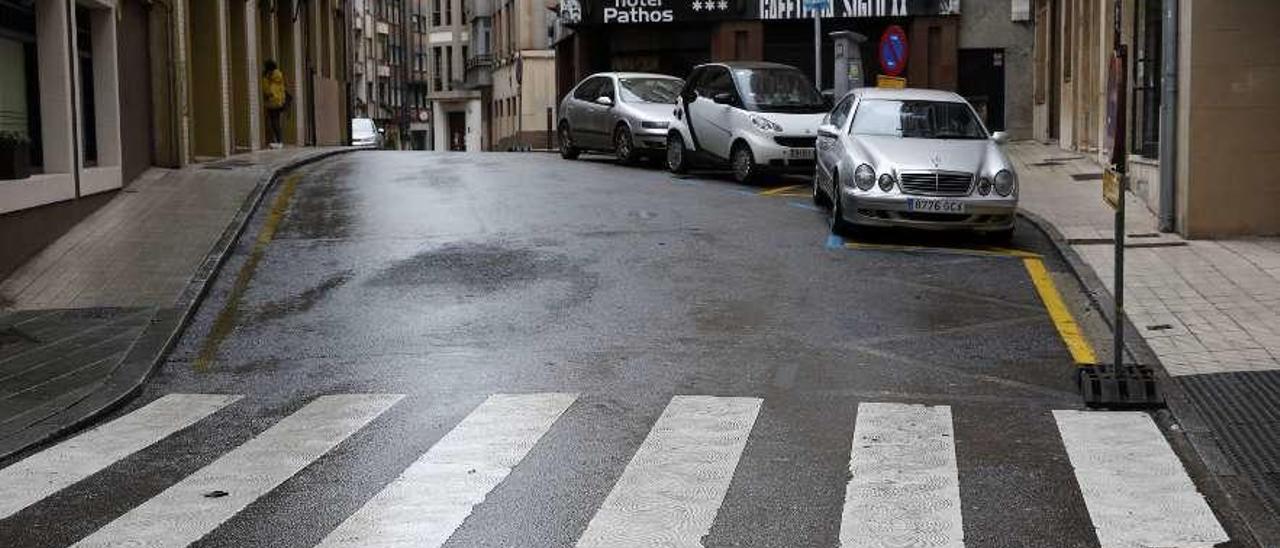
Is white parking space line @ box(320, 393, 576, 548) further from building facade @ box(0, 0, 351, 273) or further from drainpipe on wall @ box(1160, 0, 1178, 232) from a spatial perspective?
drainpipe on wall @ box(1160, 0, 1178, 232)

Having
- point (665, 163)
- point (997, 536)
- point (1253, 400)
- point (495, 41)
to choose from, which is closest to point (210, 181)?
point (665, 163)

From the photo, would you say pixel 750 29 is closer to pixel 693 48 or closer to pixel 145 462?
pixel 693 48

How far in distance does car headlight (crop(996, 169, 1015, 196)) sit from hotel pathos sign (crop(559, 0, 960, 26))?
69.8 ft

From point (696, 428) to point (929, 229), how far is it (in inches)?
314

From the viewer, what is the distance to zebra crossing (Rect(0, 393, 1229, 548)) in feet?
20.3

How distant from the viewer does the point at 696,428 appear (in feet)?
26.9

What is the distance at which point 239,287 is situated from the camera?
13.5m

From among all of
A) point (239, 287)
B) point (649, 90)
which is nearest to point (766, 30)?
point (649, 90)

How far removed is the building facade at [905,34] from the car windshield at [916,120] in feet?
63.4

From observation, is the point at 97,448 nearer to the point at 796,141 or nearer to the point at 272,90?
the point at 796,141

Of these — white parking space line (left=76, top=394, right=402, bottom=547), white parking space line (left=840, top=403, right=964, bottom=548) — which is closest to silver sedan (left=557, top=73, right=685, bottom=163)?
white parking space line (left=76, top=394, right=402, bottom=547)

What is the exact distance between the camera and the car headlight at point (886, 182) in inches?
613

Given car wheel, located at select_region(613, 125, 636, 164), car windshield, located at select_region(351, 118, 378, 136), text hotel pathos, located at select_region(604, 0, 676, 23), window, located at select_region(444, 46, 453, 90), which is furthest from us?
window, located at select_region(444, 46, 453, 90)

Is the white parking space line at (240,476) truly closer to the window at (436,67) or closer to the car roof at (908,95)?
the car roof at (908,95)
